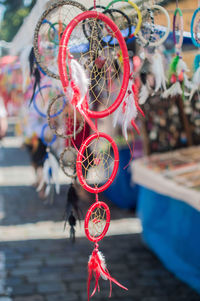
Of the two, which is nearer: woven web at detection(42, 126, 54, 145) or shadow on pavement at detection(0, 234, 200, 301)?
woven web at detection(42, 126, 54, 145)

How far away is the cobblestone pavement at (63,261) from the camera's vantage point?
3.11 metres

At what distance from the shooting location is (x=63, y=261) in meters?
3.71

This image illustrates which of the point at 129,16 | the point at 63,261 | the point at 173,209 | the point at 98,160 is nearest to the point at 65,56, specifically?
the point at 98,160

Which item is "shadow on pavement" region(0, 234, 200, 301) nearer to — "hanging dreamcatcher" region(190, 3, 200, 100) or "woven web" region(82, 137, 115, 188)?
"woven web" region(82, 137, 115, 188)

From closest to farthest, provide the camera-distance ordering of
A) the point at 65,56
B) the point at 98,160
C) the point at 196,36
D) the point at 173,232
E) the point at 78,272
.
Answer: the point at 65,56, the point at 98,160, the point at 196,36, the point at 173,232, the point at 78,272

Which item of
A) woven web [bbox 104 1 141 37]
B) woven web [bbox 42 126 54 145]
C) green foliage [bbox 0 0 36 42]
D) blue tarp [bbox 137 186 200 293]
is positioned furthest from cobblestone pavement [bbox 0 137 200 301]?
green foliage [bbox 0 0 36 42]

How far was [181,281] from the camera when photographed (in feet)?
10.8

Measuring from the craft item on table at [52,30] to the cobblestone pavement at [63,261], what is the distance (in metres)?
0.82

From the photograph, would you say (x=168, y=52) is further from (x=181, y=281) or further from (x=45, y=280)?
(x=45, y=280)

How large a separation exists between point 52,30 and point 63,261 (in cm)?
251

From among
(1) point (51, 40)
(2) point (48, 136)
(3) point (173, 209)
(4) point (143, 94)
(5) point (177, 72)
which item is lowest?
(3) point (173, 209)

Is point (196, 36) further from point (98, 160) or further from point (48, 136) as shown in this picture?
point (48, 136)

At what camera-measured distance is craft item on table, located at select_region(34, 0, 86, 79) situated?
4.31 feet

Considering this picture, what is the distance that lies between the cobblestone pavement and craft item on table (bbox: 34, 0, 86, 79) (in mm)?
816
